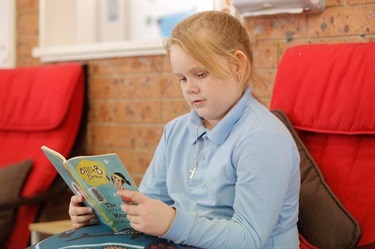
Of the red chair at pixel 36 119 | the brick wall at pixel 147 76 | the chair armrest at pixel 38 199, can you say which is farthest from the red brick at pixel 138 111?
the chair armrest at pixel 38 199

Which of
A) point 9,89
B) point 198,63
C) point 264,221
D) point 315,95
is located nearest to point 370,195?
point 315,95

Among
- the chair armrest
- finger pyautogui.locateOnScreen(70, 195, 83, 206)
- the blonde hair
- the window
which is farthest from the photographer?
the window

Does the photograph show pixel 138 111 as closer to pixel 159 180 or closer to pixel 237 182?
pixel 159 180

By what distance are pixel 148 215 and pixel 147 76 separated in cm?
137

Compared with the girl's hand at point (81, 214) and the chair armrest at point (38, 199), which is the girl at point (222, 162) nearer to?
the girl's hand at point (81, 214)

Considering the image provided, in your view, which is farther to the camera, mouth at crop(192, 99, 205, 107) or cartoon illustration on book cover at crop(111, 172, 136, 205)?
mouth at crop(192, 99, 205, 107)

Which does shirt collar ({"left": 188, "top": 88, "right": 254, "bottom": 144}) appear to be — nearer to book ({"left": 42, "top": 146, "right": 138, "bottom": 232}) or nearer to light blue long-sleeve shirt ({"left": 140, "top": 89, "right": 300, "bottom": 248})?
light blue long-sleeve shirt ({"left": 140, "top": 89, "right": 300, "bottom": 248})

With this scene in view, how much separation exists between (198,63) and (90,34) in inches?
74.2

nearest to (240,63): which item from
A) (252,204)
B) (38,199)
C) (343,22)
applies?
(252,204)

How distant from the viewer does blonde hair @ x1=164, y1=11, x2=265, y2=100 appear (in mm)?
1380

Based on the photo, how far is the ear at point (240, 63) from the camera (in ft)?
4.67

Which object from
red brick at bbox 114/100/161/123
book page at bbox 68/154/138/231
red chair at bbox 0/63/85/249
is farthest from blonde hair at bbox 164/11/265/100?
red chair at bbox 0/63/85/249

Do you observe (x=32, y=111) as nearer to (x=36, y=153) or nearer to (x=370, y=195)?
(x=36, y=153)

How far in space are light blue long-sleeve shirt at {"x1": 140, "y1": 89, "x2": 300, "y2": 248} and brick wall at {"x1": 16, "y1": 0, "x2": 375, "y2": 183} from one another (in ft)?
2.27
